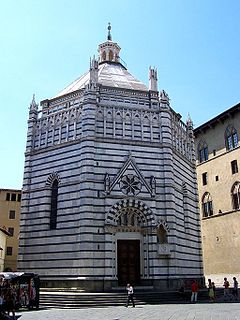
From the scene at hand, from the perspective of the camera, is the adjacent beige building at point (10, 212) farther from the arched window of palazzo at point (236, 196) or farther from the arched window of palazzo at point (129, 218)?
the arched window of palazzo at point (236, 196)

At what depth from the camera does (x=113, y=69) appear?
3067 cm

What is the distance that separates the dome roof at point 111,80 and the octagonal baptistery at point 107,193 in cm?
31

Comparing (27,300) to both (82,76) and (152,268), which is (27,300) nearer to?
(152,268)

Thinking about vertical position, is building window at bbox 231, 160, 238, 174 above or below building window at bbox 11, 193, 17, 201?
above

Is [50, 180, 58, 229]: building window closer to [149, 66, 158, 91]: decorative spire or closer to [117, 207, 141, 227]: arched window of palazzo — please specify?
[117, 207, 141, 227]: arched window of palazzo

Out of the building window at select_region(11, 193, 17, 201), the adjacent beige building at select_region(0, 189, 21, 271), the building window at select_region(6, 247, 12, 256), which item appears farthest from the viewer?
the building window at select_region(11, 193, 17, 201)

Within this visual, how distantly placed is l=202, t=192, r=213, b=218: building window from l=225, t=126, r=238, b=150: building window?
19.9 feet

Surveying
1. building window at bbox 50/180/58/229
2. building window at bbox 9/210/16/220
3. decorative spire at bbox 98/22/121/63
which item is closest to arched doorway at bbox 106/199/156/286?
building window at bbox 50/180/58/229

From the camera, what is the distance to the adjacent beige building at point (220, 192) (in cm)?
3469

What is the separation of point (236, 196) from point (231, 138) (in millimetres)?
6101

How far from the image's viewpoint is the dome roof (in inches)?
1061

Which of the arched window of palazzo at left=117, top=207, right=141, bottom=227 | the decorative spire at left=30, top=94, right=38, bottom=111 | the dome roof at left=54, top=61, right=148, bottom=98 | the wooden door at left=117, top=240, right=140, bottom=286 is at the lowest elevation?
the wooden door at left=117, top=240, right=140, bottom=286

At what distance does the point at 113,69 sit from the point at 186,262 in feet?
55.4

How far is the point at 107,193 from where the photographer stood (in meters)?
22.0
